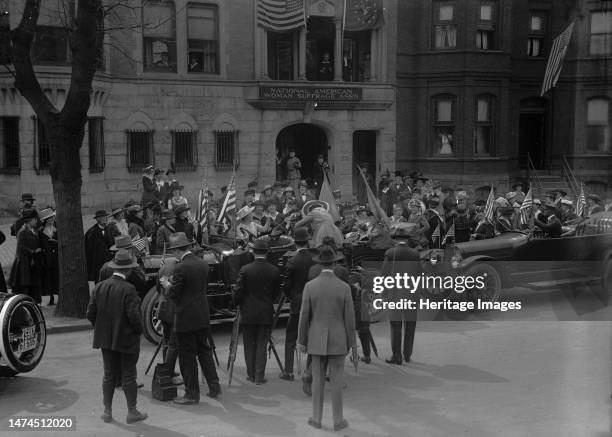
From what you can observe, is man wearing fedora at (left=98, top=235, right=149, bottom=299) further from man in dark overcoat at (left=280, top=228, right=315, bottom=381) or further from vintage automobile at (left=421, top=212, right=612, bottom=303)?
vintage automobile at (left=421, top=212, right=612, bottom=303)

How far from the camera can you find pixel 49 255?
1327cm

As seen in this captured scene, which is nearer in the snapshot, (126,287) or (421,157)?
(126,287)

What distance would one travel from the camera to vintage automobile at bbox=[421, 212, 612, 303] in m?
13.0

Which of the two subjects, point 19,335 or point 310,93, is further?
point 310,93

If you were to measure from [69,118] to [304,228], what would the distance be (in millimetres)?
4752

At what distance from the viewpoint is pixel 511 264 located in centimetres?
1340

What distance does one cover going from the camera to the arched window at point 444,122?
29828 millimetres

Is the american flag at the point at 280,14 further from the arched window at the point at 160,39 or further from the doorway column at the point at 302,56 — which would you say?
the arched window at the point at 160,39

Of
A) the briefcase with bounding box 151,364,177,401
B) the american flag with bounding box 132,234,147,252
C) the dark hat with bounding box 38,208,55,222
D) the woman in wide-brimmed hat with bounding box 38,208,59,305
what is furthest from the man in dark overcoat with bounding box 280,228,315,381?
the dark hat with bounding box 38,208,55,222

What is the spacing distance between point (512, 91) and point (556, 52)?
6.83m

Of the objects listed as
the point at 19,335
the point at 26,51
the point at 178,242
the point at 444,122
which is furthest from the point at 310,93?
the point at 19,335

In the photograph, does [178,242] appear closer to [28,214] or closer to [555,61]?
[28,214]

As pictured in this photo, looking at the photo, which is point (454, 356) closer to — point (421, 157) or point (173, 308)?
point (173, 308)

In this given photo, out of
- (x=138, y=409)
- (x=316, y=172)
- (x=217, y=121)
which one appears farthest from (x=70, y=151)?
(x=316, y=172)
